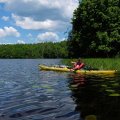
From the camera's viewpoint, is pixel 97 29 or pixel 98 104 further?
pixel 97 29

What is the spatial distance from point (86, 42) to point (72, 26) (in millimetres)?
5705

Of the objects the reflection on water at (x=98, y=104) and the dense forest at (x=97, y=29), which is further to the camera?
the dense forest at (x=97, y=29)

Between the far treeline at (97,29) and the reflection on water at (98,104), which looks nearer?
the reflection on water at (98,104)

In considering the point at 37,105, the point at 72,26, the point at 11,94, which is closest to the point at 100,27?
the point at 72,26

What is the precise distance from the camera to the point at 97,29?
186 feet

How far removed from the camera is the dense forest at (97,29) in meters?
54.5

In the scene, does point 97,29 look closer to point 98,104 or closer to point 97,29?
point 97,29

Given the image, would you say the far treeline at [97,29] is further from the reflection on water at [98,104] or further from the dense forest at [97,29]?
the reflection on water at [98,104]

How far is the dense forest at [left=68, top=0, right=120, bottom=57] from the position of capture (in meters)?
54.5

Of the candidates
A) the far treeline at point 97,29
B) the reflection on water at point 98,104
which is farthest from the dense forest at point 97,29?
the reflection on water at point 98,104

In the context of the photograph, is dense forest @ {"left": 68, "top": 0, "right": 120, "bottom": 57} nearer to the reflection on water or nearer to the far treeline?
the far treeline

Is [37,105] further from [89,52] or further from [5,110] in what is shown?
[89,52]

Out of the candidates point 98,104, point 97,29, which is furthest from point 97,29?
point 98,104

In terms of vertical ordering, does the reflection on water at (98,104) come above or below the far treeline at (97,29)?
below
